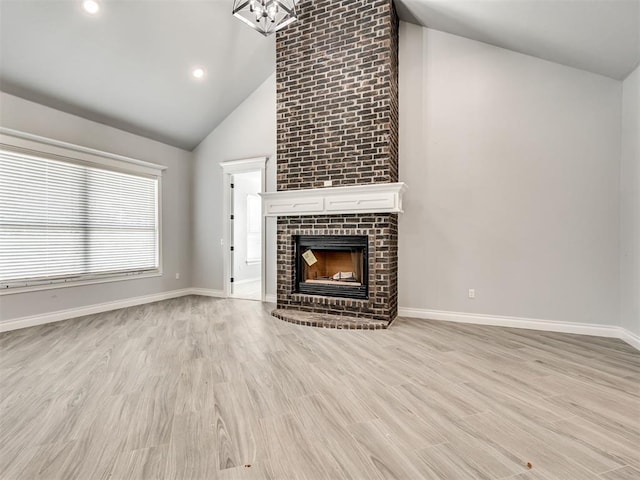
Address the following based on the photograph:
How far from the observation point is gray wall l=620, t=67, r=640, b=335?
3027 mm

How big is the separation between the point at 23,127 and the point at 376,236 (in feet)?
14.7

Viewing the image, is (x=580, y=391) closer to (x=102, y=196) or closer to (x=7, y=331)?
(x=7, y=331)

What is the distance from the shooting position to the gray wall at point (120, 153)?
369cm

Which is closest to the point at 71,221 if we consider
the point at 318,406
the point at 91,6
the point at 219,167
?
the point at 219,167

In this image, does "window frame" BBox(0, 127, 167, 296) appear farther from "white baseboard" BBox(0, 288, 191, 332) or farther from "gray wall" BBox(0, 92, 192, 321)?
"white baseboard" BBox(0, 288, 191, 332)

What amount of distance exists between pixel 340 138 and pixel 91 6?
3.02 metres

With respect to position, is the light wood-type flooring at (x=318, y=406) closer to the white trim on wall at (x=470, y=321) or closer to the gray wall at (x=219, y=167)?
the white trim on wall at (x=470, y=321)

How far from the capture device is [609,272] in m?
3.35

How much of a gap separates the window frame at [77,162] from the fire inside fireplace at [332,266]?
2.78 meters

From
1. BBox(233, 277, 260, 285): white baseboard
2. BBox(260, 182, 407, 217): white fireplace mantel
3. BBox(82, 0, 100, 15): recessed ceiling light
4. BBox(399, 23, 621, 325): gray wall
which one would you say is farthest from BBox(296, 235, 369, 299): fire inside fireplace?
BBox(82, 0, 100, 15): recessed ceiling light

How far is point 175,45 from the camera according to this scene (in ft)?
13.3

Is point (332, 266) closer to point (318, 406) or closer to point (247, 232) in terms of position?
point (318, 406)

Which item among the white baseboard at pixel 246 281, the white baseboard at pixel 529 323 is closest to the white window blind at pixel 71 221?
the white baseboard at pixel 246 281

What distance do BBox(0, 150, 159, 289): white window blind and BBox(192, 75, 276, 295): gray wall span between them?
2.54ft
